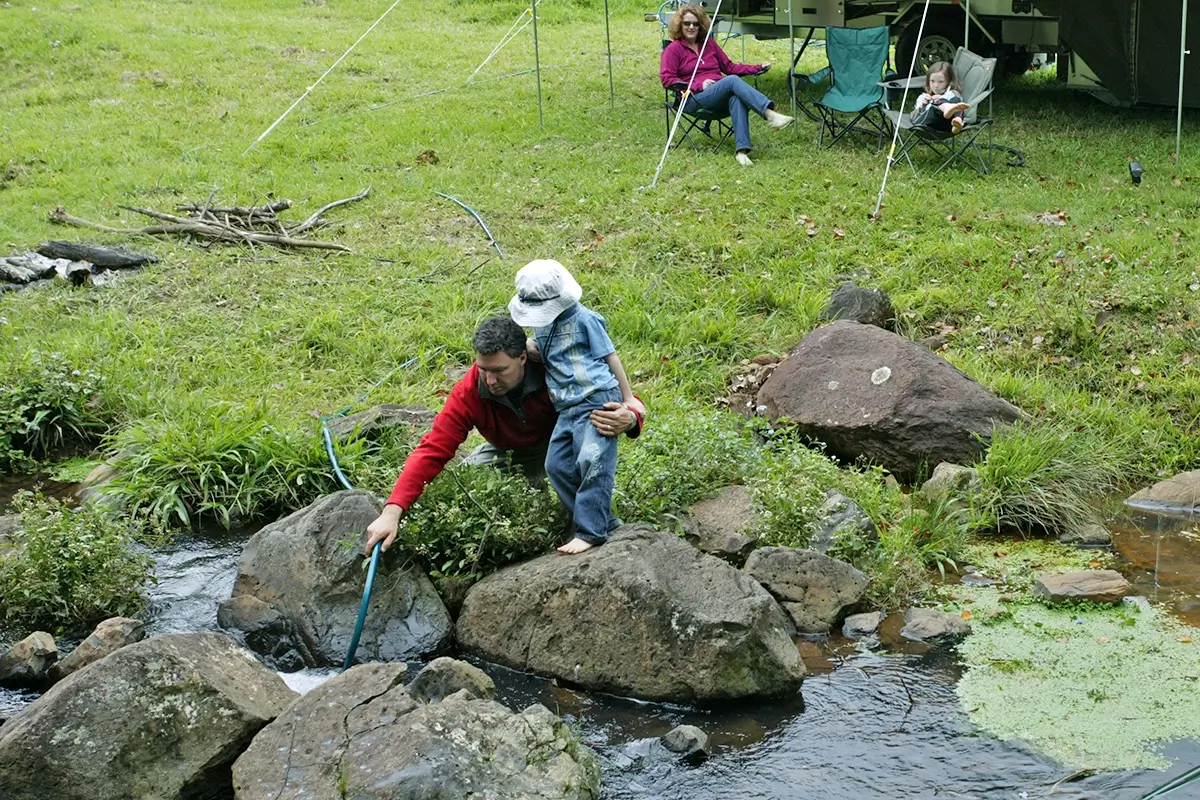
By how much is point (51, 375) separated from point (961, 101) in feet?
25.3

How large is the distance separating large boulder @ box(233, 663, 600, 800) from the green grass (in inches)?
75.8

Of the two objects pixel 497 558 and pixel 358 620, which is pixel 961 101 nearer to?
pixel 497 558

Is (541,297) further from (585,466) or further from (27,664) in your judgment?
(27,664)

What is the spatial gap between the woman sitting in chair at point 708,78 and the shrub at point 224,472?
6.14 m

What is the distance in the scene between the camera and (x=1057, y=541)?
259 inches

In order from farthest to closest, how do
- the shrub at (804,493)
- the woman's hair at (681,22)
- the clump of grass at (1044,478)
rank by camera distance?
the woman's hair at (681,22) < the clump of grass at (1044,478) < the shrub at (804,493)

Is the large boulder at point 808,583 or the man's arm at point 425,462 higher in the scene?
the man's arm at point 425,462

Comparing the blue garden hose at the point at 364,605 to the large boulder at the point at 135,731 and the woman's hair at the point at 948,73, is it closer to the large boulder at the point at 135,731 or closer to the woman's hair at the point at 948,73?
the large boulder at the point at 135,731

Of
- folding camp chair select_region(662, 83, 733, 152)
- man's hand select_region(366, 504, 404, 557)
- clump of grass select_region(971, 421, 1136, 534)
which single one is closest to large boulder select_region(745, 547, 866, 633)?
clump of grass select_region(971, 421, 1136, 534)

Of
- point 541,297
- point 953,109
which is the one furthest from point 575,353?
point 953,109

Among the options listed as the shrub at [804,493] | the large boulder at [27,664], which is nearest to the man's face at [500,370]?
the shrub at [804,493]

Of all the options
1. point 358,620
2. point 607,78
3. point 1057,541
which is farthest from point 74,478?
point 607,78

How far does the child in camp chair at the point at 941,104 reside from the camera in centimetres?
1080

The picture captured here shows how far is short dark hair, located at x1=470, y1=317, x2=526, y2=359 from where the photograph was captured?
4848 millimetres
